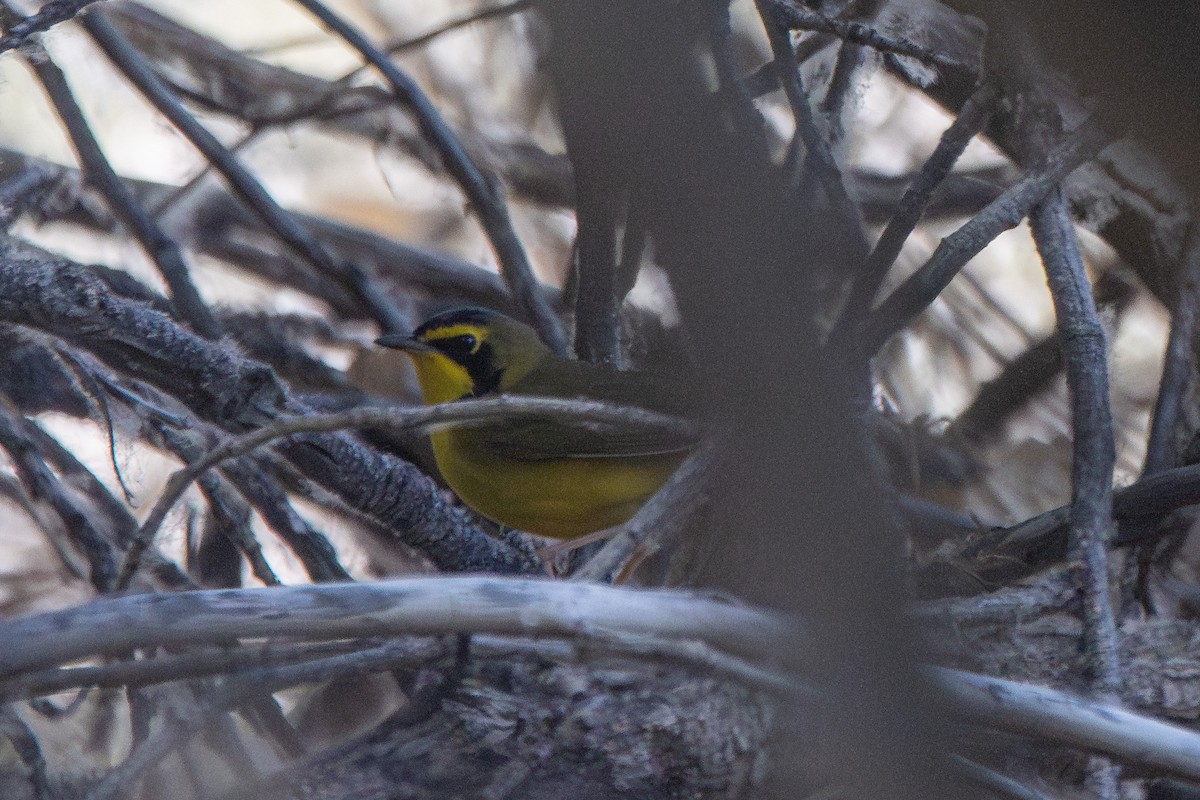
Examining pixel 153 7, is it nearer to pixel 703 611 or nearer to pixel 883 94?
pixel 883 94

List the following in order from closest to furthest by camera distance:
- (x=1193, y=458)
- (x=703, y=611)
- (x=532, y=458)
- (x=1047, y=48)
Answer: (x=1047, y=48)
(x=703, y=611)
(x=1193, y=458)
(x=532, y=458)

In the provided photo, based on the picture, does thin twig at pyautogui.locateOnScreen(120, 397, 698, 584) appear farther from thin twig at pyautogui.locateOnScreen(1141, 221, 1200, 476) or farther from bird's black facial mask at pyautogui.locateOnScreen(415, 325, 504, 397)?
bird's black facial mask at pyautogui.locateOnScreen(415, 325, 504, 397)

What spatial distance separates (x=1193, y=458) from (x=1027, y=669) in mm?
646

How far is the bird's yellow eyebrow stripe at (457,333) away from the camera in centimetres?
370

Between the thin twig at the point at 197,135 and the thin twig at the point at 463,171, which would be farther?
the thin twig at the point at 463,171

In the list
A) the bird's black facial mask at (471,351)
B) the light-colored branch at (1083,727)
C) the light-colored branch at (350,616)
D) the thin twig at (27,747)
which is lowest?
the thin twig at (27,747)

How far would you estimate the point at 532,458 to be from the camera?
334cm

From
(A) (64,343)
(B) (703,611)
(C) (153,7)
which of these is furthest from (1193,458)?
(C) (153,7)

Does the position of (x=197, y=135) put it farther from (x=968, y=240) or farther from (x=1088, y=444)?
(x=1088, y=444)

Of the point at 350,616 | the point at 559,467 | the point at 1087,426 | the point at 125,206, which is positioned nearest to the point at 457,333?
the point at 559,467

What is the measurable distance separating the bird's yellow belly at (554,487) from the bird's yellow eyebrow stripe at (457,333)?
46 centimetres

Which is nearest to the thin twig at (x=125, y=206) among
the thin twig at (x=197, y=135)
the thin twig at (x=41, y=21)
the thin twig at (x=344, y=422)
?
the thin twig at (x=197, y=135)

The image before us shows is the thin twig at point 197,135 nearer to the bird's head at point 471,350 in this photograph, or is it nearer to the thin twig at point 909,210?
the bird's head at point 471,350

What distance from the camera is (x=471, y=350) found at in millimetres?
3814
